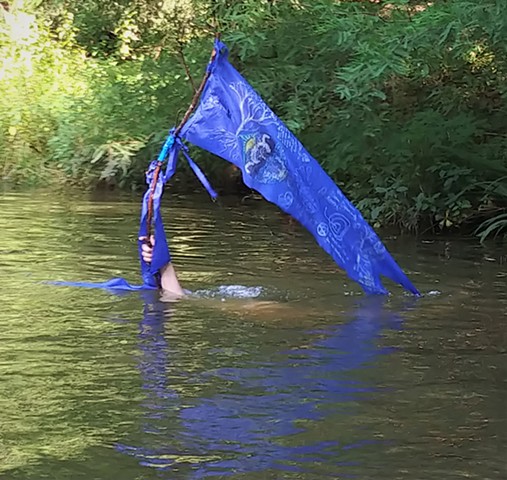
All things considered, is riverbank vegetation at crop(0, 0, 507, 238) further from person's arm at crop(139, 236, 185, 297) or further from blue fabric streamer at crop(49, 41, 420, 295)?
person's arm at crop(139, 236, 185, 297)

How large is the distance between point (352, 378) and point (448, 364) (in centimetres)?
82

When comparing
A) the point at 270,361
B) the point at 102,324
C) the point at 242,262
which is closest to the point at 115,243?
the point at 242,262

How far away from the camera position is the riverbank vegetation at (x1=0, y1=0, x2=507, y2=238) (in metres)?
13.4

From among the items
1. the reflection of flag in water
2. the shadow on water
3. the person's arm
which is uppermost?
the reflection of flag in water

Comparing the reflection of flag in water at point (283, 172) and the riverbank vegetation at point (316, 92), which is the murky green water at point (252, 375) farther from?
the riverbank vegetation at point (316, 92)

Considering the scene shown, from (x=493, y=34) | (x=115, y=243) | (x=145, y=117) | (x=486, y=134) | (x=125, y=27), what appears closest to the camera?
(x=493, y=34)

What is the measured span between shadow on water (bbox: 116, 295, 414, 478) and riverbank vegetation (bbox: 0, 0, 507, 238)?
542cm

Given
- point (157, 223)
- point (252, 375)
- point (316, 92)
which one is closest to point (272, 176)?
point (157, 223)

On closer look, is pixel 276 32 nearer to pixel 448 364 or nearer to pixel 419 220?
pixel 419 220

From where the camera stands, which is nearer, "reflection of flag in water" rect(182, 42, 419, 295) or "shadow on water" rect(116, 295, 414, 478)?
"shadow on water" rect(116, 295, 414, 478)

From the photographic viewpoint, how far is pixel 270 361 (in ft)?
24.5

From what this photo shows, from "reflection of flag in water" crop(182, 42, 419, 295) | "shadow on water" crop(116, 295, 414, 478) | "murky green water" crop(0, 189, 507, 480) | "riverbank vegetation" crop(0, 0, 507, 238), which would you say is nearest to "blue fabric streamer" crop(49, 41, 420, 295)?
"reflection of flag in water" crop(182, 42, 419, 295)

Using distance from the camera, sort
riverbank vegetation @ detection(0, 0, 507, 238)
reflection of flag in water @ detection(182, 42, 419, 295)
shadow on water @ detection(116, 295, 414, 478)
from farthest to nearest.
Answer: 1. riverbank vegetation @ detection(0, 0, 507, 238)
2. reflection of flag in water @ detection(182, 42, 419, 295)
3. shadow on water @ detection(116, 295, 414, 478)

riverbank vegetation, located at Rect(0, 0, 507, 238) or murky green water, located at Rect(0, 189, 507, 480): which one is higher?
riverbank vegetation, located at Rect(0, 0, 507, 238)
